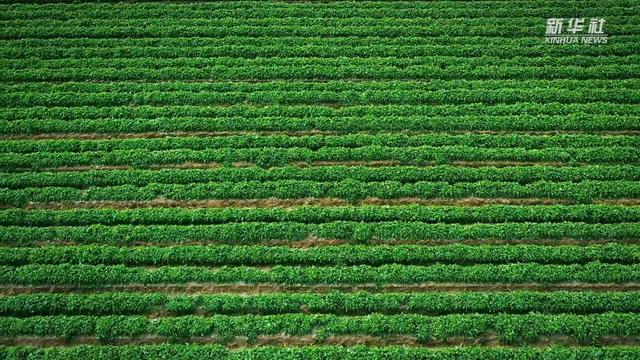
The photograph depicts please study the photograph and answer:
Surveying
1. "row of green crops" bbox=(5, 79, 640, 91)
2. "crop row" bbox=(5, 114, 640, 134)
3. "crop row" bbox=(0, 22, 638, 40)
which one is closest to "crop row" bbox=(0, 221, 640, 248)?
"crop row" bbox=(5, 114, 640, 134)

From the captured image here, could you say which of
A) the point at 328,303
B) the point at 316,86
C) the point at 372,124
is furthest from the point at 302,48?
the point at 328,303

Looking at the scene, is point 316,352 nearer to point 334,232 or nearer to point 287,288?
point 287,288

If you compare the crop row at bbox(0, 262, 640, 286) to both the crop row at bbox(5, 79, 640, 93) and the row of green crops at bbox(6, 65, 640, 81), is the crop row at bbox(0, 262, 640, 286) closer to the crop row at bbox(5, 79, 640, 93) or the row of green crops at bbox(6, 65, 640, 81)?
the crop row at bbox(5, 79, 640, 93)

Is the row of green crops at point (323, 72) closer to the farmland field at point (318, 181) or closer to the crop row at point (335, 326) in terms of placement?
the farmland field at point (318, 181)

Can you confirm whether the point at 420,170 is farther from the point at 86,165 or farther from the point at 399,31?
the point at 86,165

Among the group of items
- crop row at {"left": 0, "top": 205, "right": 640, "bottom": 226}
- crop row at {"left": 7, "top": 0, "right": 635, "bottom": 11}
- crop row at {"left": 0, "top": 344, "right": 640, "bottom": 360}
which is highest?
crop row at {"left": 7, "top": 0, "right": 635, "bottom": 11}

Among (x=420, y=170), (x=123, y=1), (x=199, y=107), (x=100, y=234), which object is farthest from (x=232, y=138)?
(x=123, y=1)

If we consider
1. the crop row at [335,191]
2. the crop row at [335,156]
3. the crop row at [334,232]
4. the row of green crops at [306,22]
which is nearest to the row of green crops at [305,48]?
the row of green crops at [306,22]
